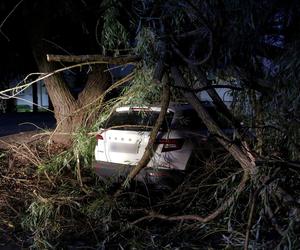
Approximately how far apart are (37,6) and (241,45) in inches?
259

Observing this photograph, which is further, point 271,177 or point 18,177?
point 18,177

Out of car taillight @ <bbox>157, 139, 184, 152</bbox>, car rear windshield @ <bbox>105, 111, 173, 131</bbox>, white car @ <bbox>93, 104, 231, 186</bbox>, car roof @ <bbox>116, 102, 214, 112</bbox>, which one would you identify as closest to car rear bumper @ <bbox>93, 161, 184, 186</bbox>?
white car @ <bbox>93, 104, 231, 186</bbox>

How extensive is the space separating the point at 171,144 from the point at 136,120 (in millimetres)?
692

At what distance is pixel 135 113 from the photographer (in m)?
7.57

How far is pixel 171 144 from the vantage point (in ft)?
24.4

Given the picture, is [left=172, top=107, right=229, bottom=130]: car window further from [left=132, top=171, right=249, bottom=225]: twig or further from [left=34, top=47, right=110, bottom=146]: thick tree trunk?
[left=34, top=47, right=110, bottom=146]: thick tree trunk

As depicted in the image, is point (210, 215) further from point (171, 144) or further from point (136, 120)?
point (136, 120)

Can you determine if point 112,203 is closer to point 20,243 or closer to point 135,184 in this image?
point 135,184

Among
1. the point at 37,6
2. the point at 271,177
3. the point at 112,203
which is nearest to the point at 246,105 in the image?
the point at 271,177

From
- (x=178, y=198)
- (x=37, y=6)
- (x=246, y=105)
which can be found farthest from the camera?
(x=37, y=6)

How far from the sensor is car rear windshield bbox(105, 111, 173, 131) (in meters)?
7.45

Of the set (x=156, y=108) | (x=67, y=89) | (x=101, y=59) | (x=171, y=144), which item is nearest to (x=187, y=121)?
(x=171, y=144)

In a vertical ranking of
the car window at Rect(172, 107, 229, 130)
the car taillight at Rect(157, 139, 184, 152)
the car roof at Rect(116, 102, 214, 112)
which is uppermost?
the car roof at Rect(116, 102, 214, 112)

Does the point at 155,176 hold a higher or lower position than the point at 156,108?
lower
